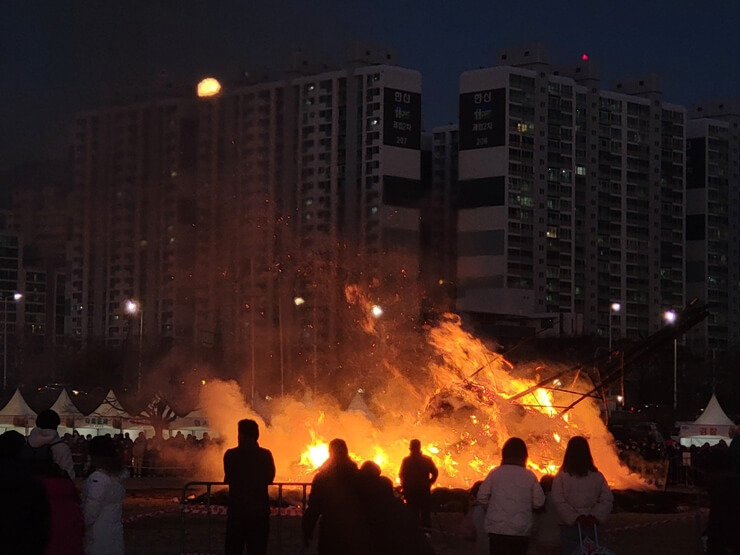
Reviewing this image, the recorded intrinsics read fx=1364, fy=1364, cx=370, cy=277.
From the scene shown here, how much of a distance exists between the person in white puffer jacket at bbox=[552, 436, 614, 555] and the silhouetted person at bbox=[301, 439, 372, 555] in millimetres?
2106

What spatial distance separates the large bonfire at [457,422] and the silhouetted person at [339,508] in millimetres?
16941

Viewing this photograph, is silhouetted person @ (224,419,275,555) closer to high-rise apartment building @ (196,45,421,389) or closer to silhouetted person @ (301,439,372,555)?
silhouetted person @ (301,439,372,555)

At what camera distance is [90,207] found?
37.1m

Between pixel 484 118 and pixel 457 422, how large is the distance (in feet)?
292

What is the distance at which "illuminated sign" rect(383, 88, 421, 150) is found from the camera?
10344cm

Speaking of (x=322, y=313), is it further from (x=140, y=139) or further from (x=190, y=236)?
(x=140, y=139)

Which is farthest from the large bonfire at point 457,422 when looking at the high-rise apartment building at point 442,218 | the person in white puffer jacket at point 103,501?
the high-rise apartment building at point 442,218

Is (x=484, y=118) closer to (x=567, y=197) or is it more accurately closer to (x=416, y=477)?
(x=567, y=197)

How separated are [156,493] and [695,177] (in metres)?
119

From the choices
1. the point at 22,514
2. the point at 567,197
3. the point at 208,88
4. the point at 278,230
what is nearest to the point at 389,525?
the point at 22,514

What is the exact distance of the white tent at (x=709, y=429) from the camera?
44.4 meters

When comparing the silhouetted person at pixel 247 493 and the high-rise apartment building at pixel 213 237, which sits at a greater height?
the high-rise apartment building at pixel 213 237

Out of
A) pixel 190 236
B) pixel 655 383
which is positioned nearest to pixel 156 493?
pixel 190 236

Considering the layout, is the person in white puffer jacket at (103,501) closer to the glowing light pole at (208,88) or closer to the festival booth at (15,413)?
the glowing light pole at (208,88)
